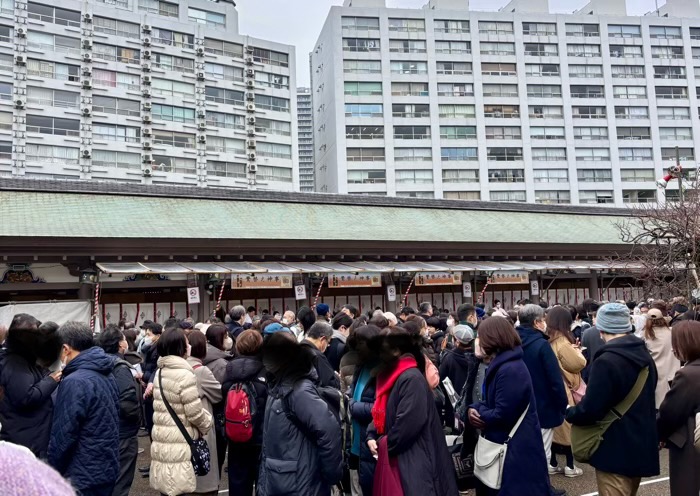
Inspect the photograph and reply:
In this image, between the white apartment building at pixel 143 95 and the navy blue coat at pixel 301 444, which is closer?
the navy blue coat at pixel 301 444

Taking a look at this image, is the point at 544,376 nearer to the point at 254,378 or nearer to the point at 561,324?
the point at 561,324

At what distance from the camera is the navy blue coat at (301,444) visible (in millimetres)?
3756

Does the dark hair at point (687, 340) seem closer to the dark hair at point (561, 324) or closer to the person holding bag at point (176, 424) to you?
the dark hair at point (561, 324)

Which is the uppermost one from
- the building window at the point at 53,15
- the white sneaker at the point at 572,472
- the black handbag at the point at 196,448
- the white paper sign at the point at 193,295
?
the building window at the point at 53,15

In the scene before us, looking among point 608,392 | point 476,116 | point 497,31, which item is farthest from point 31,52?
point 608,392

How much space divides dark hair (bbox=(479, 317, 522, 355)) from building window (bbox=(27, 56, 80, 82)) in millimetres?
43929

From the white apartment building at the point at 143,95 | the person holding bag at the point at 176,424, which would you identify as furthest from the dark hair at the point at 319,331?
the white apartment building at the point at 143,95

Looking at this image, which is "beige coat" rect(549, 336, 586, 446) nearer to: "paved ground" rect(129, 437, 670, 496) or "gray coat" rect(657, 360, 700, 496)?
"paved ground" rect(129, 437, 670, 496)

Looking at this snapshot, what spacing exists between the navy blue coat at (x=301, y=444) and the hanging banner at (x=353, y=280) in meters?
13.3

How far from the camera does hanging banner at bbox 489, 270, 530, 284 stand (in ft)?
64.2

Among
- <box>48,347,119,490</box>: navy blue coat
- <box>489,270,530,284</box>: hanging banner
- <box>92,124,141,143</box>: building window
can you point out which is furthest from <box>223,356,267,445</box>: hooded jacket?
<box>92,124,141,143</box>: building window

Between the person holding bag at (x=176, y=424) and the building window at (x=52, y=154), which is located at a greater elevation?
the building window at (x=52, y=154)

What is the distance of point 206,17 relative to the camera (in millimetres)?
49562

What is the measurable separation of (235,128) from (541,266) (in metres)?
33.3
